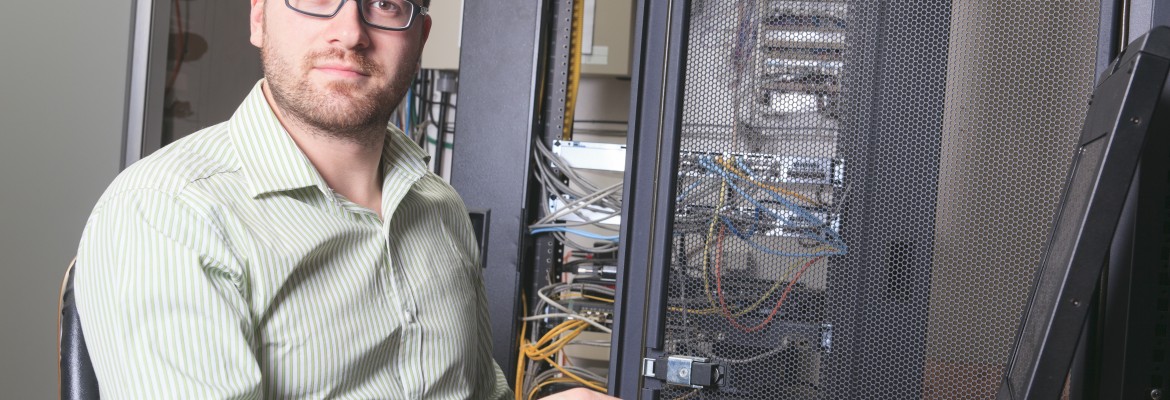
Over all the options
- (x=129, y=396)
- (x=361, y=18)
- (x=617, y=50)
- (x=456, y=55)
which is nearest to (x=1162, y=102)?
(x=361, y=18)

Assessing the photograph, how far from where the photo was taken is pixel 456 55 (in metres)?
2.63

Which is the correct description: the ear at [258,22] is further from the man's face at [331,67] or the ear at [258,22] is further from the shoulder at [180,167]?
the shoulder at [180,167]

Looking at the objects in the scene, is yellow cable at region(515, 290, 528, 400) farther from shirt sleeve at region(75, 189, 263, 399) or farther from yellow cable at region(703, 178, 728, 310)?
shirt sleeve at region(75, 189, 263, 399)

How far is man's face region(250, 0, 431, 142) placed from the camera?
1.03m

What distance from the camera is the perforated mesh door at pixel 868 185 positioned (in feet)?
3.07

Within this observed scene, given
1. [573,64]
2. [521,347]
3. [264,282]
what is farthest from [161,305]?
[573,64]

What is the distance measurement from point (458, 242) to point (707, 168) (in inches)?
15.8

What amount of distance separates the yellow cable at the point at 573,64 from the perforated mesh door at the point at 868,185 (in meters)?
0.75

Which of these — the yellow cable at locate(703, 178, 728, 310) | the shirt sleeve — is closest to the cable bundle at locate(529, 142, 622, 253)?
the yellow cable at locate(703, 178, 728, 310)

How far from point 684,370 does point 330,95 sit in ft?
1.71

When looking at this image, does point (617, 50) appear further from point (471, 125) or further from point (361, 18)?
point (361, 18)

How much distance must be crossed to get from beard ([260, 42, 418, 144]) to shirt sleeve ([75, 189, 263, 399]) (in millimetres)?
219

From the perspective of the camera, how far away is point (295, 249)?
3.04 ft

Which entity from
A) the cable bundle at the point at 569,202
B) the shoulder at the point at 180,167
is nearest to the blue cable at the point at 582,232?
the cable bundle at the point at 569,202
